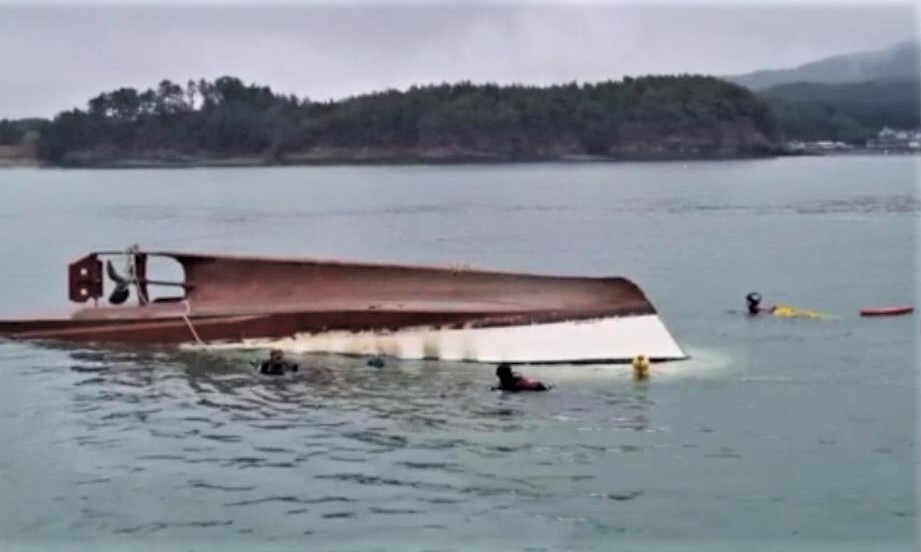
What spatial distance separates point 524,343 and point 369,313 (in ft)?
8.97

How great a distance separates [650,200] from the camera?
338 feet

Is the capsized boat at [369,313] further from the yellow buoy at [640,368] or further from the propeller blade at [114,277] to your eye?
the yellow buoy at [640,368]

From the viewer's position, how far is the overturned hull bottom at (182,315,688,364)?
2467 cm

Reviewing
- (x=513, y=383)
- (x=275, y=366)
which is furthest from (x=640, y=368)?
(x=275, y=366)

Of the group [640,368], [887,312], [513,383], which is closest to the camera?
[513,383]

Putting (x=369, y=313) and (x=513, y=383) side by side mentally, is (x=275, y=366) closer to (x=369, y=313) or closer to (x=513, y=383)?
(x=369, y=313)

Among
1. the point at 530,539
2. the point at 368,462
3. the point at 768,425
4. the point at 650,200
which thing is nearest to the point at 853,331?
the point at 768,425

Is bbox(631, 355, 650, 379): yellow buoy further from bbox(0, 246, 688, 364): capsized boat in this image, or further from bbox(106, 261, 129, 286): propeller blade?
bbox(106, 261, 129, 286): propeller blade

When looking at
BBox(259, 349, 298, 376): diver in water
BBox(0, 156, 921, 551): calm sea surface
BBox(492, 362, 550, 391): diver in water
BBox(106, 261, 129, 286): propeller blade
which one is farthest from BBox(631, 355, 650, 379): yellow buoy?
BBox(106, 261, 129, 286): propeller blade

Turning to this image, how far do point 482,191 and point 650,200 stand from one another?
90.7 ft

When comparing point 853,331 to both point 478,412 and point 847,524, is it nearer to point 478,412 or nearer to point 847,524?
point 478,412

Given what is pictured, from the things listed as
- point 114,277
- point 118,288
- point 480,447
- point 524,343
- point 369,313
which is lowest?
point 480,447

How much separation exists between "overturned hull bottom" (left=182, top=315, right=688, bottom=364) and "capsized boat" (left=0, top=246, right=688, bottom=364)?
16 millimetres

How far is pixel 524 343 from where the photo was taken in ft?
81.9
